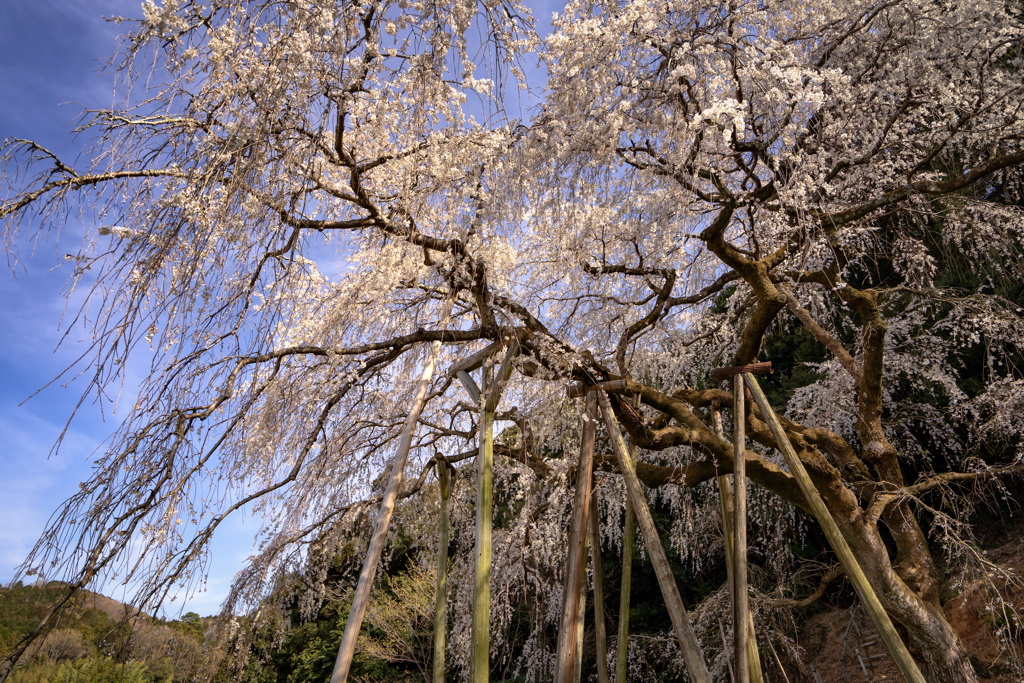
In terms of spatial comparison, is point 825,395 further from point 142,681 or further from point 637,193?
point 142,681

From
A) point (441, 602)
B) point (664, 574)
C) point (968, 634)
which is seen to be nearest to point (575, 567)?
point (664, 574)

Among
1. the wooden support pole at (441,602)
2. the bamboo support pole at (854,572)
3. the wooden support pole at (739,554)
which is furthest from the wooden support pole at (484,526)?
the bamboo support pole at (854,572)

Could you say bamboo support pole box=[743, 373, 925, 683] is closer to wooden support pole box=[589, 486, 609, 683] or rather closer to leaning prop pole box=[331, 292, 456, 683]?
wooden support pole box=[589, 486, 609, 683]

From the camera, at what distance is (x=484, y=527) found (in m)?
2.94

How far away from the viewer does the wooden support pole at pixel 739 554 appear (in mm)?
2713

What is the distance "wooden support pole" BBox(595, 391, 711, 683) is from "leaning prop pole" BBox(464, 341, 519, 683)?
2.27 feet

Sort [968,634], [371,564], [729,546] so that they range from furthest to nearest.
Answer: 1. [968,634]
2. [729,546]
3. [371,564]

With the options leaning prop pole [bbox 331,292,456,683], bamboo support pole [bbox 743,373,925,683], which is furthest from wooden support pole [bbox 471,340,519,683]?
bamboo support pole [bbox 743,373,925,683]

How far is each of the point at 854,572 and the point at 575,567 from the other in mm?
1311

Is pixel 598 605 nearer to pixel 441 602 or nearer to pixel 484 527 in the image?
pixel 441 602

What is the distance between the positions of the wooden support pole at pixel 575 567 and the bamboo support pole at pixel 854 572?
38.5 inches

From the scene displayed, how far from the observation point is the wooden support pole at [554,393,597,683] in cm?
290

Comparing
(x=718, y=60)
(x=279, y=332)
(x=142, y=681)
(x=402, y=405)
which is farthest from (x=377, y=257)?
(x=142, y=681)

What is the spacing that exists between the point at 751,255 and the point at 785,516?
3954mm
